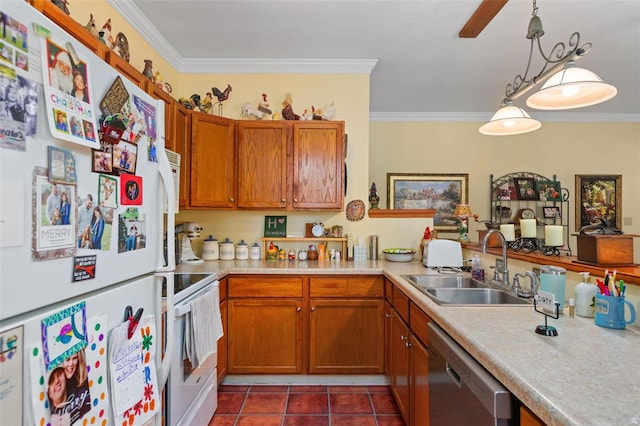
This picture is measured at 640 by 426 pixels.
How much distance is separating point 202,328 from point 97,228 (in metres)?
1.08

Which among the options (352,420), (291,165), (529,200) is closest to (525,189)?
(529,200)

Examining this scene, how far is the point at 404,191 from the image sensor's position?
454 cm

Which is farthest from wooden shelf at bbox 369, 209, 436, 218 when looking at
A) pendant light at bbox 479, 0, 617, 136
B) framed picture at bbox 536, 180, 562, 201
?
→ framed picture at bbox 536, 180, 562, 201

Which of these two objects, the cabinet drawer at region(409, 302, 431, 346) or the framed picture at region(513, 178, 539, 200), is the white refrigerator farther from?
the framed picture at region(513, 178, 539, 200)

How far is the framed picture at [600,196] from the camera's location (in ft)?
14.7

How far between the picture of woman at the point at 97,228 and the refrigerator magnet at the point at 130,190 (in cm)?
11

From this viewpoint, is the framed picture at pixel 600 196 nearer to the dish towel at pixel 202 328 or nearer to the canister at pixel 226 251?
the canister at pixel 226 251

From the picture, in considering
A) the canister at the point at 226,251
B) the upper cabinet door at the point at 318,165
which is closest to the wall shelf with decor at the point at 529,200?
the upper cabinet door at the point at 318,165

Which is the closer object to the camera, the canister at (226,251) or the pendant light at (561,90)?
the pendant light at (561,90)

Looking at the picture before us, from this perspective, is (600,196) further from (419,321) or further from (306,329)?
(306,329)

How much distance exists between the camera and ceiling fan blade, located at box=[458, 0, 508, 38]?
84.8 inches

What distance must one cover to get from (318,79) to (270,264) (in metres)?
1.85

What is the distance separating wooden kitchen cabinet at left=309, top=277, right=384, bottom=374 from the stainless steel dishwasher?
3.52ft

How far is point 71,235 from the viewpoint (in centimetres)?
80
